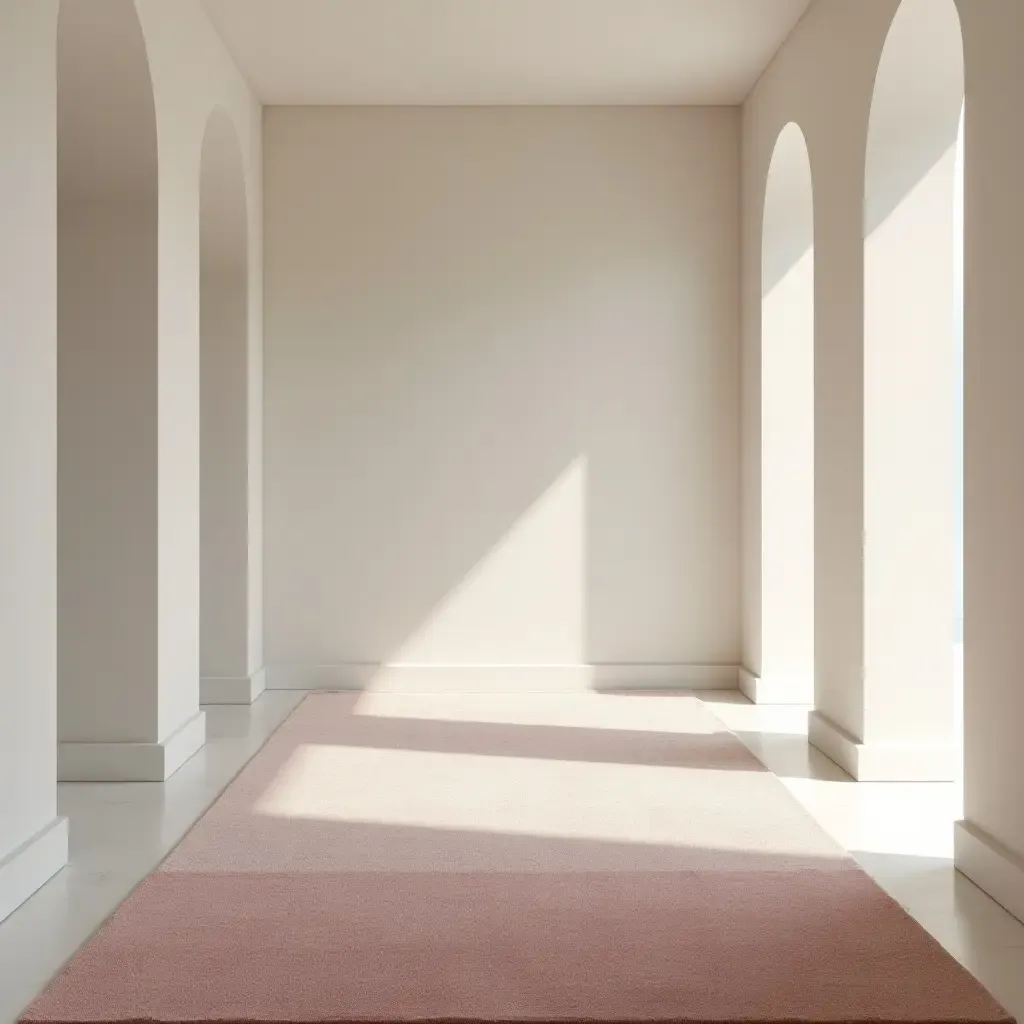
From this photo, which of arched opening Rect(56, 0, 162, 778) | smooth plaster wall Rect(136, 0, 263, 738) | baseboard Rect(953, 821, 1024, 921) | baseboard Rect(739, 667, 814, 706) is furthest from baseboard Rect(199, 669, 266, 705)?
baseboard Rect(953, 821, 1024, 921)

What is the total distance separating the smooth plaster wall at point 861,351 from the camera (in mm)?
3746

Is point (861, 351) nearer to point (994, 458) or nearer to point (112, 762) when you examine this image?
point (994, 458)

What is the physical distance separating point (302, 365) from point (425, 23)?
2340 millimetres

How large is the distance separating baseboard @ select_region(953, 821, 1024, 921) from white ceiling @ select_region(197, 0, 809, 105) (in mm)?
4225

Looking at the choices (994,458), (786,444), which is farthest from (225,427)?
(994,458)

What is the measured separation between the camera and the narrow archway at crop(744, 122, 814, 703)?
7.45 m

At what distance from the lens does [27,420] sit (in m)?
3.77

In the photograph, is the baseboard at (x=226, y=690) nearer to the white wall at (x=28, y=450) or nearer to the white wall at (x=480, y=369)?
the white wall at (x=480, y=369)

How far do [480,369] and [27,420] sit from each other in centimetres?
449

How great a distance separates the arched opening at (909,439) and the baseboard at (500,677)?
8.67 feet

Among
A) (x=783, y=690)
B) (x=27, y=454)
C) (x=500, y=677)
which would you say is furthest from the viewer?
(x=500, y=677)

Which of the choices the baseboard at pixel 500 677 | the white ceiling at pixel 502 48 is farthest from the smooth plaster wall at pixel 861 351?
the baseboard at pixel 500 677

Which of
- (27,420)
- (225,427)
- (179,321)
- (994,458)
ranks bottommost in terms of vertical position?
(994,458)

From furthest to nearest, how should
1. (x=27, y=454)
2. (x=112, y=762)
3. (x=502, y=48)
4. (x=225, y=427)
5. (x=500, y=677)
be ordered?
(x=500, y=677) → (x=225, y=427) → (x=502, y=48) → (x=112, y=762) → (x=27, y=454)
